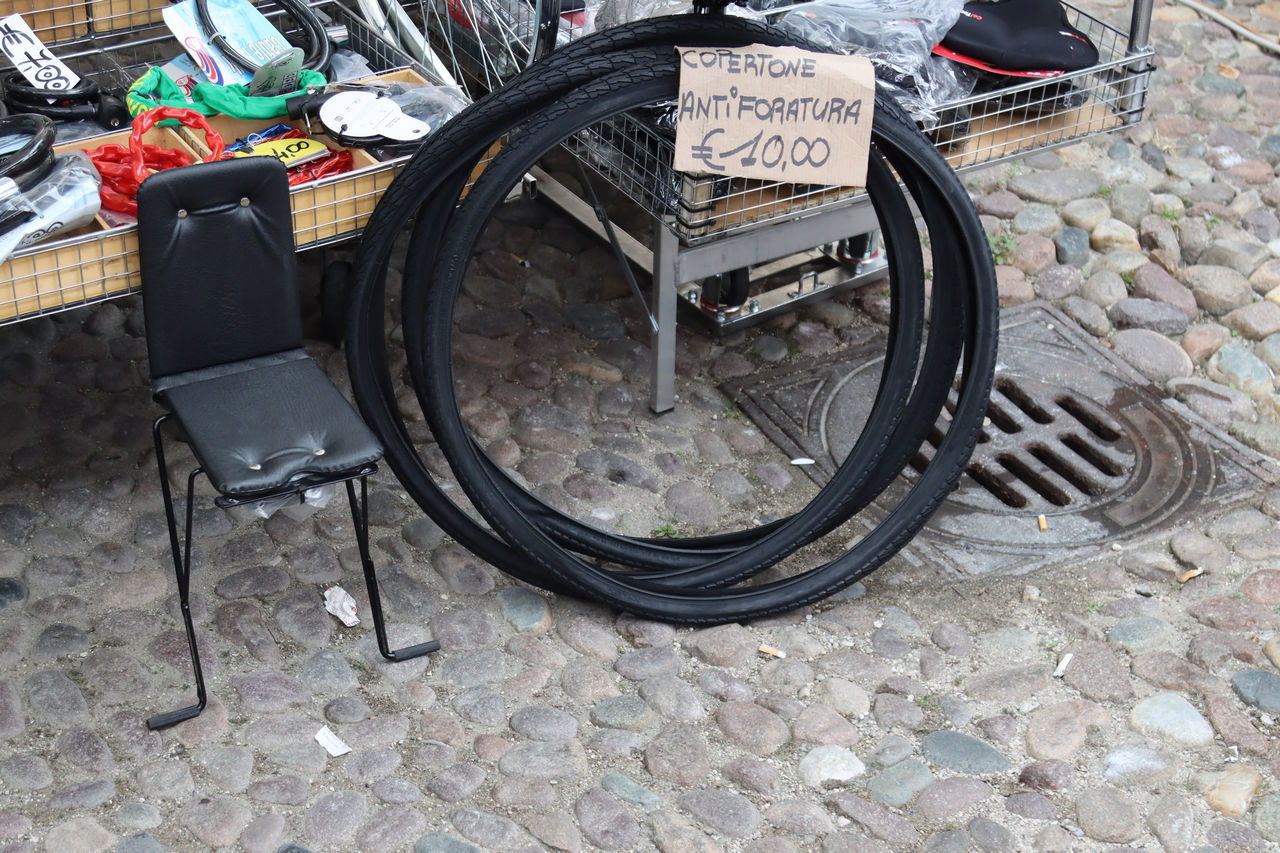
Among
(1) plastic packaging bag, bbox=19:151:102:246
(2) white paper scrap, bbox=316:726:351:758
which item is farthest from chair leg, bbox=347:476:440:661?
(1) plastic packaging bag, bbox=19:151:102:246

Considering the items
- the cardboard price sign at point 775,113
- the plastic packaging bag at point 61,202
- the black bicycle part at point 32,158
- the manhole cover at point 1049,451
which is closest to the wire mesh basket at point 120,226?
the plastic packaging bag at point 61,202

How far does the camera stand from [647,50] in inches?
120

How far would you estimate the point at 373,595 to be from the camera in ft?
10.3

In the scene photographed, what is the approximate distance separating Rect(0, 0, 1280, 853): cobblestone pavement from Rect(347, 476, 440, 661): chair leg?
0.03 metres

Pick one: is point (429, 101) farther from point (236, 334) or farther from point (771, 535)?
point (771, 535)

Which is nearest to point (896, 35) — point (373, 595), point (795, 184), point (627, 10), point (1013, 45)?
point (1013, 45)

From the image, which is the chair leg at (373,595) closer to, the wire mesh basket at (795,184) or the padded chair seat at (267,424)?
the padded chair seat at (267,424)

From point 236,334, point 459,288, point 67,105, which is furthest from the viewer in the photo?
point 67,105

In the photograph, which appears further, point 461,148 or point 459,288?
point 459,288

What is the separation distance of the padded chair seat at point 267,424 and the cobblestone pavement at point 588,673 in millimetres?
565

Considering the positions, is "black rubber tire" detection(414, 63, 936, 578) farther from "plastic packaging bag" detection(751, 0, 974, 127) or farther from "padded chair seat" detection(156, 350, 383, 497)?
"plastic packaging bag" detection(751, 0, 974, 127)

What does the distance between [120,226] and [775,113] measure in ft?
4.87

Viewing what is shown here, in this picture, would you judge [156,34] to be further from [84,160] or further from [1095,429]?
[1095,429]

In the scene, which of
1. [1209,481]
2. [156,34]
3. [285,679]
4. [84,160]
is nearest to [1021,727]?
[1209,481]
